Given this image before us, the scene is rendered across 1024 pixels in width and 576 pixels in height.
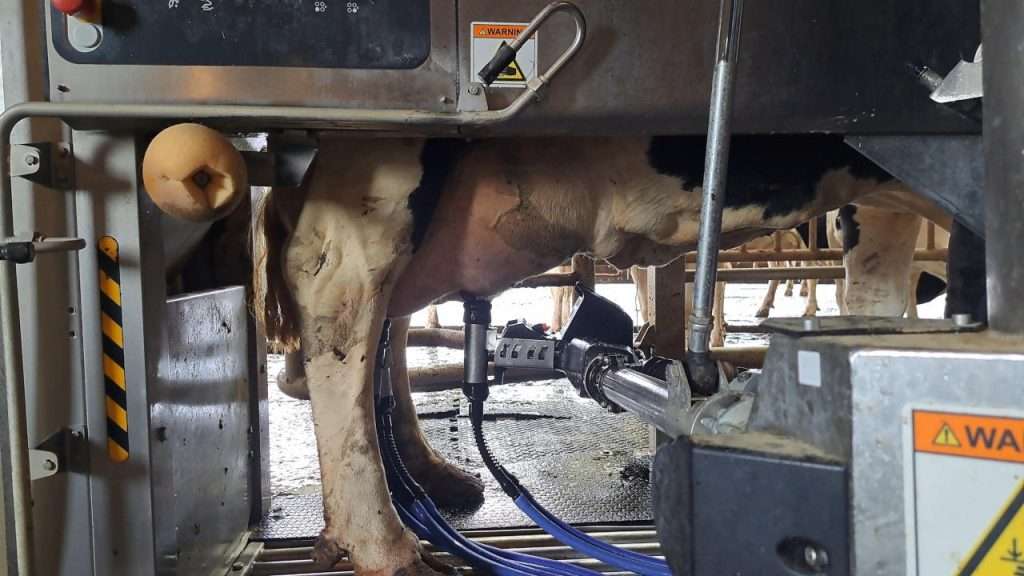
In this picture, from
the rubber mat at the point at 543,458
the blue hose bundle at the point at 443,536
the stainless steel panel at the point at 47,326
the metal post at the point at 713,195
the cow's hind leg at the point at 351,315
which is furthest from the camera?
the rubber mat at the point at 543,458

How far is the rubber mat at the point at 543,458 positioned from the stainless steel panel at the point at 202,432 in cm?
27

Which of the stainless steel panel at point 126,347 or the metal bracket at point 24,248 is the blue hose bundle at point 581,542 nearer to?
the stainless steel panel at point 126,347

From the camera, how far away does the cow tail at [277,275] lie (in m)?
1.37

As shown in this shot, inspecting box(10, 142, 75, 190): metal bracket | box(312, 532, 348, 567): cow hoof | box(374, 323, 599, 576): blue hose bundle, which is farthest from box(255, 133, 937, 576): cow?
box(10, 142, 75, 190): metal bracket

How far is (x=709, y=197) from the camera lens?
29.9 inches

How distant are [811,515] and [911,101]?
0.78 m

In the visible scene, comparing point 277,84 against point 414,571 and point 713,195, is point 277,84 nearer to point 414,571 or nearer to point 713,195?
point 713,195

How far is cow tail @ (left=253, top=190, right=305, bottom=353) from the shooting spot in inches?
53.9

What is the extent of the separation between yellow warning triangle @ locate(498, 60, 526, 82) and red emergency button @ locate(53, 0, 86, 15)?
0.53 meters

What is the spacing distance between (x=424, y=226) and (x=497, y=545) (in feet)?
2.56

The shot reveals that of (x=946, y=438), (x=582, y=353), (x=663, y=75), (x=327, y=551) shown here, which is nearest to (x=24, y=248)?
(x=327, y=551)

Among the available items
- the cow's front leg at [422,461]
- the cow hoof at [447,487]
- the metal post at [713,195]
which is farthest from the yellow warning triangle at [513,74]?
the cow hoof at [447,487]

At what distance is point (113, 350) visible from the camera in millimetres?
1040

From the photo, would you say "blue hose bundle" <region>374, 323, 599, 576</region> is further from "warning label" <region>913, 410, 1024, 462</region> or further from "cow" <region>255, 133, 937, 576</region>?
"warning label" <region>913, 410, 1024, 462</region>
